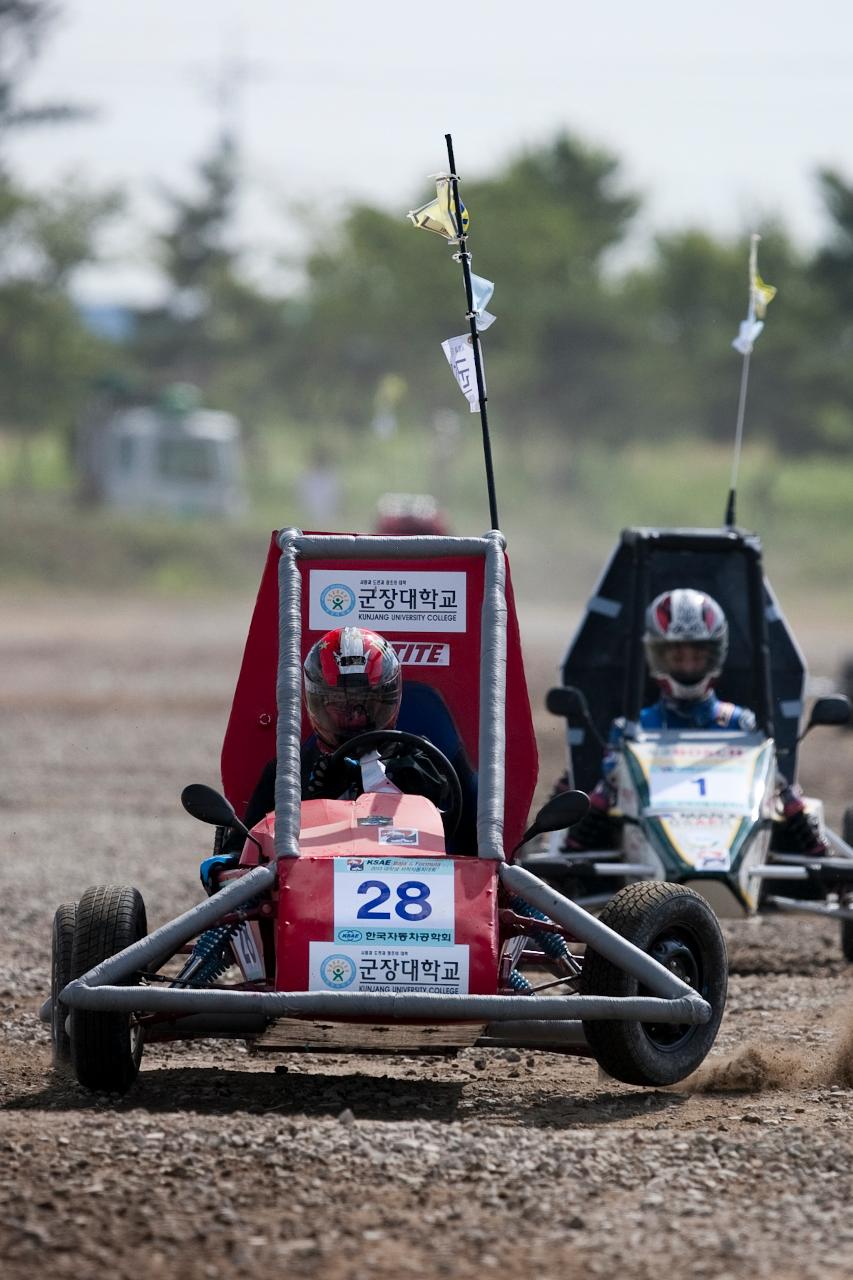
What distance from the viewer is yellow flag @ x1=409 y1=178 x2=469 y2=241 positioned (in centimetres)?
892

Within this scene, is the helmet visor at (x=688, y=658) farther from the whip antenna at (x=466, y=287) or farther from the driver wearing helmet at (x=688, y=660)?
the whip antenna at (x=466, y=287)

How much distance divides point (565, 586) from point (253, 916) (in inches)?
1676

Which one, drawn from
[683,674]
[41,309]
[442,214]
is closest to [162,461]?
[41,309]

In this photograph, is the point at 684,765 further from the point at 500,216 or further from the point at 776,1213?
the point at 500,216

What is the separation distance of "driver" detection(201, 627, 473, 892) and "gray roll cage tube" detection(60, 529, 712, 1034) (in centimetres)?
11

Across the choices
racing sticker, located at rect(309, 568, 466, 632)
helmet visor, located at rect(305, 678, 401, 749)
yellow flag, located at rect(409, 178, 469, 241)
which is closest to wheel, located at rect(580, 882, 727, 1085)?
helmet visor, located at rect(305, 678, 401, 749)

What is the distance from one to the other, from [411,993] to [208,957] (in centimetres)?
97

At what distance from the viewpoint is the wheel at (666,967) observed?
7105 mm

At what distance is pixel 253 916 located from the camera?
7203 mm

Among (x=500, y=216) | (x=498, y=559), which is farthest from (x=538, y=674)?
(x=500, y=216)

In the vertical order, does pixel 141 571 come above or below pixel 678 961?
above

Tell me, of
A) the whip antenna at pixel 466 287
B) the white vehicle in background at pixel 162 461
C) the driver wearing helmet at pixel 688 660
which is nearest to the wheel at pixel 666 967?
the whip antenna at pixel 466 287

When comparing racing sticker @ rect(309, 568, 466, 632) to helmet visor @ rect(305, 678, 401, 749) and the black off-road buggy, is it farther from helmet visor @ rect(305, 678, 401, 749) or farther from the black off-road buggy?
the black off-road buggy

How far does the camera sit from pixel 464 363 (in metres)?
9.18
